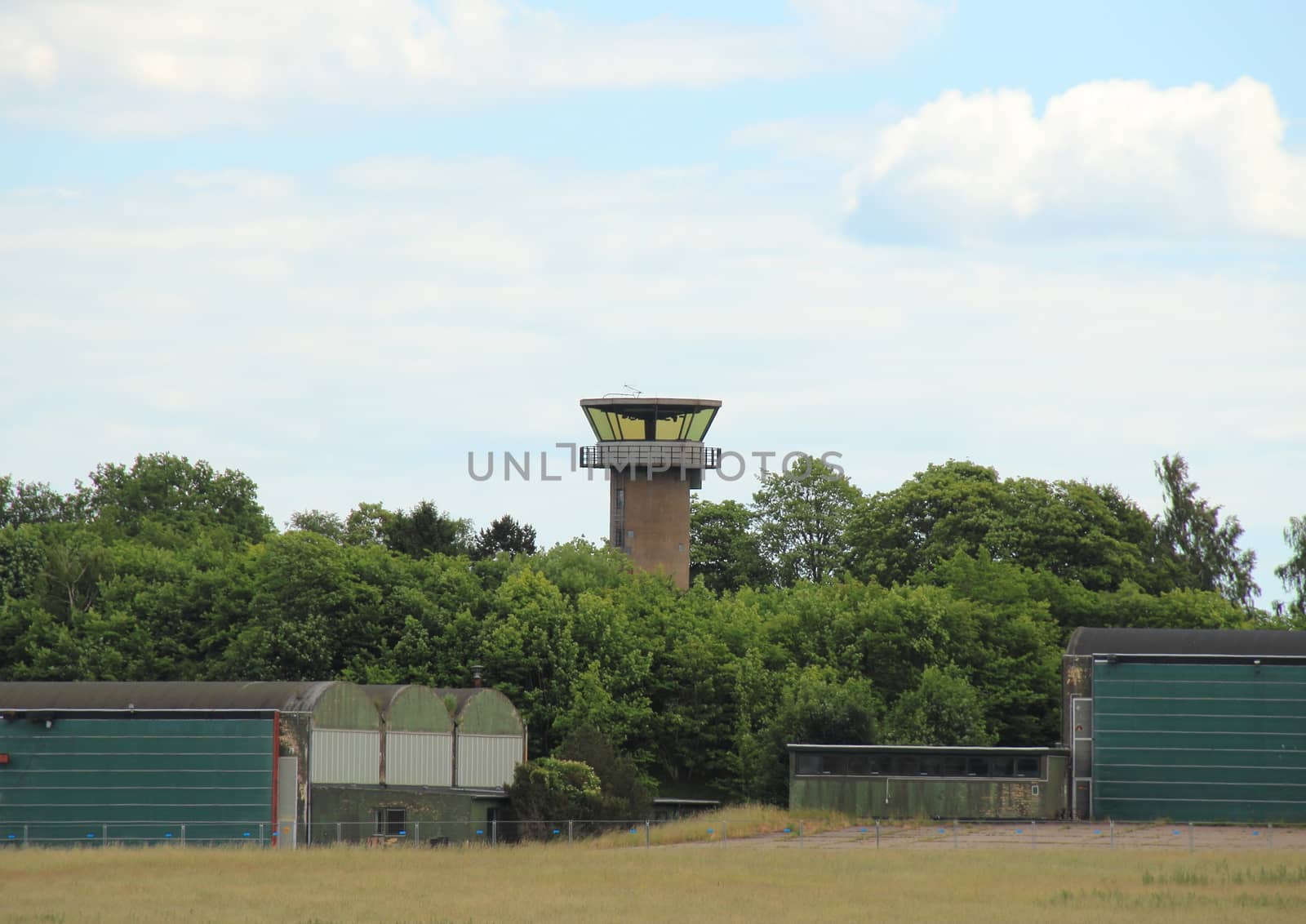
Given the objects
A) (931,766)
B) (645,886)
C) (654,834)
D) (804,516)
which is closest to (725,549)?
(804,516)

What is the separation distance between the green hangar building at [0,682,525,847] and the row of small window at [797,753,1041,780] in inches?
530

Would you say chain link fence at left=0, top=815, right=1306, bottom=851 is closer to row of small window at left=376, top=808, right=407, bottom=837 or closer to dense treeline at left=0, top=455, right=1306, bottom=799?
row of small window at left=376, top=808, right=407, bottom=837

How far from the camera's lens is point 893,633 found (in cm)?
7825

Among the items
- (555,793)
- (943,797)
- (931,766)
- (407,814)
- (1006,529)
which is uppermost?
(1006,529)

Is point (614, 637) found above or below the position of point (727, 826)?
above

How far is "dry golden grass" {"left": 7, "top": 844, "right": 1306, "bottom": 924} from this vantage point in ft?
130

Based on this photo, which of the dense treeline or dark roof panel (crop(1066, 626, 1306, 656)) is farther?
the dense treeline

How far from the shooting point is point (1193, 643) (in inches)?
2596

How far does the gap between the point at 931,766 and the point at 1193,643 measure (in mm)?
10083

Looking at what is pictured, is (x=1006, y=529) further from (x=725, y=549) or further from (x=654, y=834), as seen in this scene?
(x=654, y=834)

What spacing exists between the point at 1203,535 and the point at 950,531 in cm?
1675

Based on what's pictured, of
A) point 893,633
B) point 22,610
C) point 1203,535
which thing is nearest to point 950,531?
point 1203,535

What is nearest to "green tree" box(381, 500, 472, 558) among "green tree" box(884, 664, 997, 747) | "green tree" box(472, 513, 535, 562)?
"green tree" box(472, 513, 535, 562)

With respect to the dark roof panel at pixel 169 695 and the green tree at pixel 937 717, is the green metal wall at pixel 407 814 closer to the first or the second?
the dark roof panel at pixel 169 695
